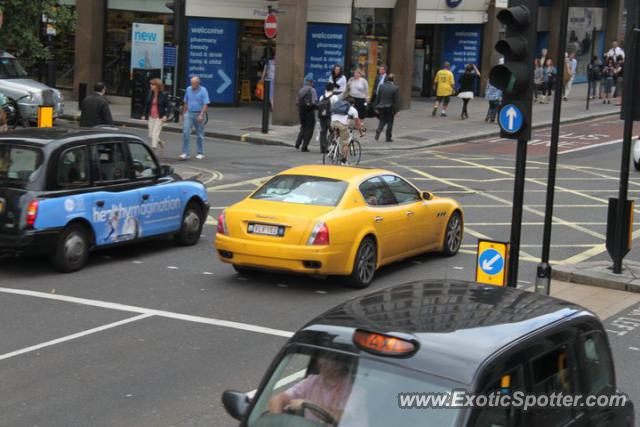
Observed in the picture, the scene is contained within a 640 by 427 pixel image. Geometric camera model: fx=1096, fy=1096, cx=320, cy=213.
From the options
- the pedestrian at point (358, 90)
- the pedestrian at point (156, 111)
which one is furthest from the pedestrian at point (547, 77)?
the pedestrian at point (156, 111)

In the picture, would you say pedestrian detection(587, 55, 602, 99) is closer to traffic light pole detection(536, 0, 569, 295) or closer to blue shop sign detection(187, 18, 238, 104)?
blue shop sign detection(187, 18, 238, 104)

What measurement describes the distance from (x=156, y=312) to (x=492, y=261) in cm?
377

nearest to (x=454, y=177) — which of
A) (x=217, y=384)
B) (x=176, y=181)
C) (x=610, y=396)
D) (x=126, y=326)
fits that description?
(x=176, y=181)

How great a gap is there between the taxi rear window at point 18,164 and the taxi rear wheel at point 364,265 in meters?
4.02

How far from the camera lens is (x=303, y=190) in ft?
44.7

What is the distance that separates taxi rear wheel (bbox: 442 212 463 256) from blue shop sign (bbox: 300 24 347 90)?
2139cm

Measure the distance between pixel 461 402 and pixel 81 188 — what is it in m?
9.71

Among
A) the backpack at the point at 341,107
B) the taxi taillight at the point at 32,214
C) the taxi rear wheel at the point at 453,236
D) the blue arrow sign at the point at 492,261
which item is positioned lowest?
the taxi rear wheel at the point at 453,236

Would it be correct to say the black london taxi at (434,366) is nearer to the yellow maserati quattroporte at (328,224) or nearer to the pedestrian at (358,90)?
the yellow maserati quattroporte at (328,224)

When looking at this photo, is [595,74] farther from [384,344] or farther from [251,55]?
[384,344]

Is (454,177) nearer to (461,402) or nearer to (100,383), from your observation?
(100,383)

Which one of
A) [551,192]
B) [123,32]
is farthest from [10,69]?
[551,192]

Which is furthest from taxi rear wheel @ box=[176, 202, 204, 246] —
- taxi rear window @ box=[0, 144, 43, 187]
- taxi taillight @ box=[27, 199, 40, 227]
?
taxi taillight @ box=[27, 199, 40, 227]

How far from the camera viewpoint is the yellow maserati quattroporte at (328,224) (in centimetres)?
1273
